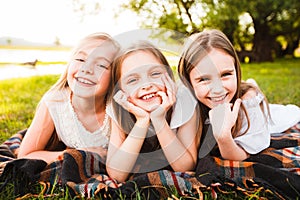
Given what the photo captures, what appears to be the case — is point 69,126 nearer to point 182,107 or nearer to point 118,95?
point 118,95

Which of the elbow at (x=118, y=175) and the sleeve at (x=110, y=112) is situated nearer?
the elbow at (x=118, y=175)

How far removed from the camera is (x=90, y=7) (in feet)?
37.2

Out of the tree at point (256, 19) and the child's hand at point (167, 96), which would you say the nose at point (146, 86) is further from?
the tree at point (256, 19)

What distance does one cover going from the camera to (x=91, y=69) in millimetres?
1922

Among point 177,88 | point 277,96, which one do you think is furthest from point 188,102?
point 277,96

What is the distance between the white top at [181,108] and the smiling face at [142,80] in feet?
0.39

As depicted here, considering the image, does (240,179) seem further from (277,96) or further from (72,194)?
(277,96)

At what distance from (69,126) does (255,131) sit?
1.01 metres

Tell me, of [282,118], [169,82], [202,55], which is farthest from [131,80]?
[282,118]

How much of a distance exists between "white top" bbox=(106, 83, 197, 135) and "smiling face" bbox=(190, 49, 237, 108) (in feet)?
0.17

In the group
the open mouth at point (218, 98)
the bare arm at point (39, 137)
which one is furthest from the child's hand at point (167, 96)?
the bare arm at point (39, 137)

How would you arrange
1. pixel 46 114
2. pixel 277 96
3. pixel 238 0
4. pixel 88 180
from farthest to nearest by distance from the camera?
1. pixel 238 0
2. pixel 277 96
3. pixel 46 114
4. pixel 88 180

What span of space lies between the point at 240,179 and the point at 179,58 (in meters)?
0.68

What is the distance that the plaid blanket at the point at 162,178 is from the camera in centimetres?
156
